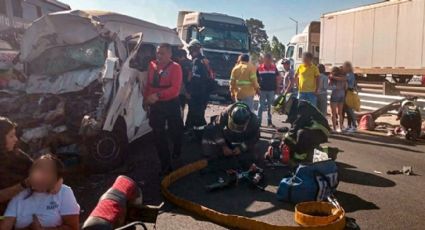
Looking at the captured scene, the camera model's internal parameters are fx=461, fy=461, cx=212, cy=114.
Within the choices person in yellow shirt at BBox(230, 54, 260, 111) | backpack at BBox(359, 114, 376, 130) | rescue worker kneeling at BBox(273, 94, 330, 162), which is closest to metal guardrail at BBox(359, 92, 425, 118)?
backpack at BBox(359, 114, 376, 130)

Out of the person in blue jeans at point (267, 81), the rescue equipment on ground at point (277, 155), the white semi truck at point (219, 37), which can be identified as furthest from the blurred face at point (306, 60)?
the white semi truck at point (219, 37)

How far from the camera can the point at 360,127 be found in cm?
1195

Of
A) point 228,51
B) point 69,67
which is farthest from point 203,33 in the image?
point 69,67

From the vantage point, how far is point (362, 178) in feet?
22.0

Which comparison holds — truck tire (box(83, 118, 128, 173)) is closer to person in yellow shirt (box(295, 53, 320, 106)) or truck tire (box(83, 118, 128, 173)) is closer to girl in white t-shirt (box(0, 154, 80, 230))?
girl in white t-shirt (box(0, 154, 80, 230))

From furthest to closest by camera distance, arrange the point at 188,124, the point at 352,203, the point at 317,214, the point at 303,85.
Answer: the point at 303,85 < the point at 188,124 < the point at 352,203 < the point at 317,214

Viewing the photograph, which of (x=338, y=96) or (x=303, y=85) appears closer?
(x=303, y=85)

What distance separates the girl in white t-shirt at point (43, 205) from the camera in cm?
316

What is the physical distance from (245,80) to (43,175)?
22.5 ft

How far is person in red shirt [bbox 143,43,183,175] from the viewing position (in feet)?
21.5

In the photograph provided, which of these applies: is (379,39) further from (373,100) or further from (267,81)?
(267,81)

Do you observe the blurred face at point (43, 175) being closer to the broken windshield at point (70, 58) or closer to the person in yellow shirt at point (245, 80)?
the broken windshield at point (70, 58)

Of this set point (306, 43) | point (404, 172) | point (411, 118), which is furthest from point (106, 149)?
point (306, 43)

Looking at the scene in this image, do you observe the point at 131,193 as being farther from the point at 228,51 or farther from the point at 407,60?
the point at 228,51
